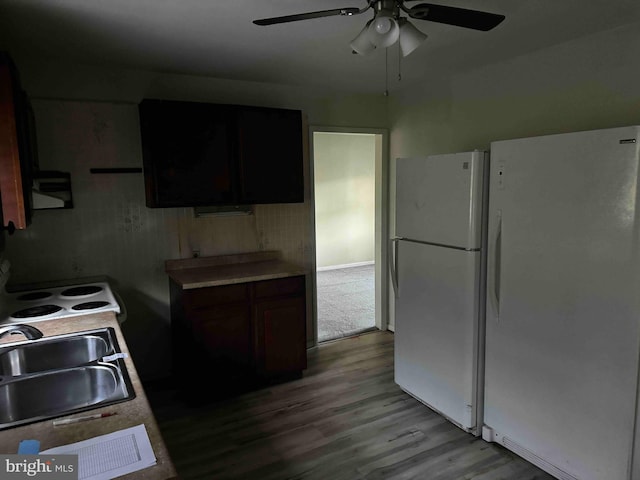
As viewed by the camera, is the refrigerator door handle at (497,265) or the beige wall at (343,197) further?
the beige wall at (343,197)

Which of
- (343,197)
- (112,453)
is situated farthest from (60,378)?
(343,197)

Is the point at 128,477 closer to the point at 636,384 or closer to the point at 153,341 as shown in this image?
the point at 636,384

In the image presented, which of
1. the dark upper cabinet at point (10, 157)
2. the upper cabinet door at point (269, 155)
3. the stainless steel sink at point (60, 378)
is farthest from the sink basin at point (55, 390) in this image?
the upper cabinet door at point (269, 155)

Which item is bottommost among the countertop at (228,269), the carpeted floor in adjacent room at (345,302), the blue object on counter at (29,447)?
the carpeted floor in adjacent room at (345,302)

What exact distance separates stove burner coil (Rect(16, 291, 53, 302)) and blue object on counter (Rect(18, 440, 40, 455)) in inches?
67.3

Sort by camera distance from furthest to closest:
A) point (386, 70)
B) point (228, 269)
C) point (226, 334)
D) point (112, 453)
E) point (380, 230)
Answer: point (380, 230)
point (228, 269)
point (386, 70)
point (226, 334)
point (112, 453)

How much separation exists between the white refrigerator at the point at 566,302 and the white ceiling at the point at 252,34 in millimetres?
683

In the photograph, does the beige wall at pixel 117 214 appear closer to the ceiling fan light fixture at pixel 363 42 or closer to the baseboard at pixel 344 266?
the ceiling fan light fixture at pixel 363 42

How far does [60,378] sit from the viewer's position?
1.58 m

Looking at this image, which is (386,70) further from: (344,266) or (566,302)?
(344,266)

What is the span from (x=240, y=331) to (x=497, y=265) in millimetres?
1771

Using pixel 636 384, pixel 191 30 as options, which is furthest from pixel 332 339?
pixel 191 30

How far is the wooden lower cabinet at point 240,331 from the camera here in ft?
9.62

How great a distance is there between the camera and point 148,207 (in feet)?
10.3
